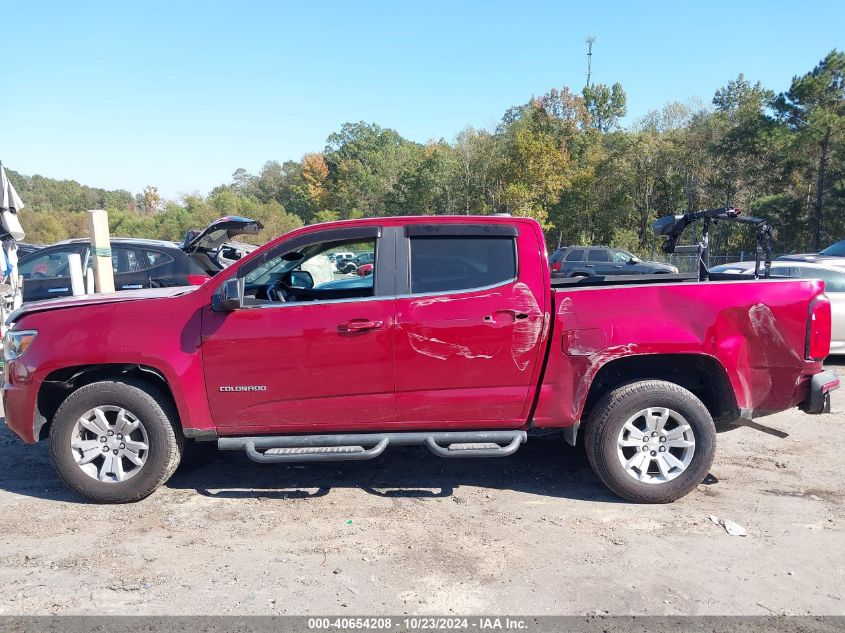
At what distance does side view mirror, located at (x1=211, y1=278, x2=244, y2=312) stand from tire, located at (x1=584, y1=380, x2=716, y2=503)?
2.60 meters

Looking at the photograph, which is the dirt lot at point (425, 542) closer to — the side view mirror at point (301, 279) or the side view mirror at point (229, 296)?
A: the side view mirror at point (229, 296)

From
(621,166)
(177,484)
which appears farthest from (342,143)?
(177,484)

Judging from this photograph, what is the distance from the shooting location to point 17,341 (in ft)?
15.4

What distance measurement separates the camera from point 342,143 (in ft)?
294

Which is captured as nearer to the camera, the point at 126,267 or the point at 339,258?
the point at 339,258

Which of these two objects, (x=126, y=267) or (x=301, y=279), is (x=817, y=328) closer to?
(x=301, y=279)

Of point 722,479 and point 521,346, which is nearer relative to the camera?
point 521,346

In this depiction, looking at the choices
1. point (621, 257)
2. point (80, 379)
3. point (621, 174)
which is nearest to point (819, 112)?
point (621, 174)

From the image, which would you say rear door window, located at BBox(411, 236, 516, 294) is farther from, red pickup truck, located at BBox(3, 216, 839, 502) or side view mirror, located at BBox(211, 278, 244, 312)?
side view mirror, located at BBox(211, 278, 244, 312)

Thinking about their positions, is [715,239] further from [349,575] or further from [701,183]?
[349,575]

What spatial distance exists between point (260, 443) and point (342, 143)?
89.1 meters

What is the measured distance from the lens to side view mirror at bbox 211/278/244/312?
4395 millimetres

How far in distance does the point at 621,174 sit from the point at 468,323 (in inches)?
1672

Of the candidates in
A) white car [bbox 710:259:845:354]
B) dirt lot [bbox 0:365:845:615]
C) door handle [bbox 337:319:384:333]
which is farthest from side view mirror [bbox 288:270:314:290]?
white car [bbox 710:259:845:354]
